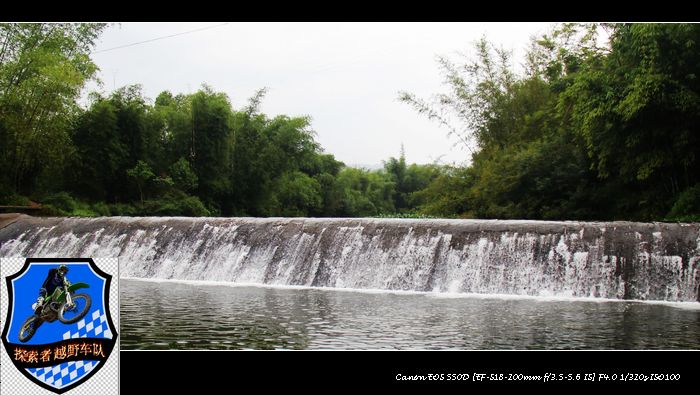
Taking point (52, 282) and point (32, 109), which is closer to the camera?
point (52, 282)

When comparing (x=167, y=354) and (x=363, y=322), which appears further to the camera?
(x=363, y=322)

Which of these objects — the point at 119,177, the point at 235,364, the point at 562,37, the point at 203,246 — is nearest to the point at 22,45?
the point at 119,177

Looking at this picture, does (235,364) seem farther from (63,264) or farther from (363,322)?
(363,322)

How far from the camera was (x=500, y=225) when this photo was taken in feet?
38.1

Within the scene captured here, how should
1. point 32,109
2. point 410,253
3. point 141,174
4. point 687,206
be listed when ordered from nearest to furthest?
point 410,253
point 687,206
point 32,109
point 141,174

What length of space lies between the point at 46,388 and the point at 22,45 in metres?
21.8

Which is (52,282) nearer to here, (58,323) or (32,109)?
(58,323)

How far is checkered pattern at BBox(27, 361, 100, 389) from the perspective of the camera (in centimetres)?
388

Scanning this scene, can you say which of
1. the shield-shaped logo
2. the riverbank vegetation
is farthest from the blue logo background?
the riverbank vegetation

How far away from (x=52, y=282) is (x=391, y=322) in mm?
4385

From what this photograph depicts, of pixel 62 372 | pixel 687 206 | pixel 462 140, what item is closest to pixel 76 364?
pixel 62 372

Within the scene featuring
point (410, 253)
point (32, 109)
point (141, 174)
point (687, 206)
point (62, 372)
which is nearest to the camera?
point (62, 372)

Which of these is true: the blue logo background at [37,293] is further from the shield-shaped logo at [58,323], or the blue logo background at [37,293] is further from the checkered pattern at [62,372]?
the checkered pattern at [62,372]

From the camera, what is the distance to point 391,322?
25.4 feet
